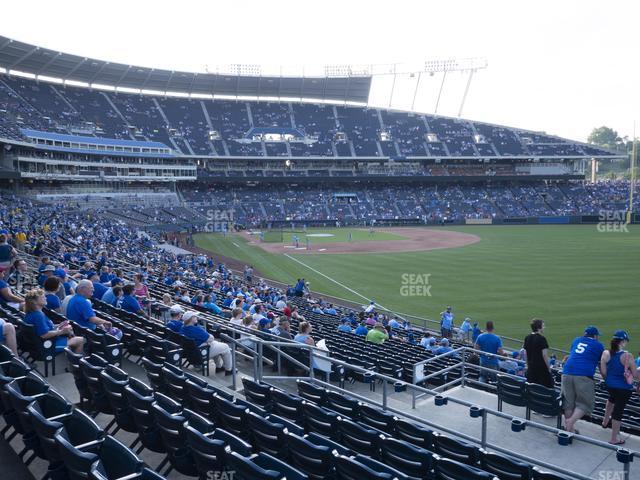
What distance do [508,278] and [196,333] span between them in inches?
978

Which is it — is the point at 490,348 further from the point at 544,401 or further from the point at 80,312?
the point at 80,312

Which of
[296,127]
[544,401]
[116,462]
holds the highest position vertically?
[296,127]

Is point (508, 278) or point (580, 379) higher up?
point (580, 379)

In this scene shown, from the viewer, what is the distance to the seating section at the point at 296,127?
231 feet

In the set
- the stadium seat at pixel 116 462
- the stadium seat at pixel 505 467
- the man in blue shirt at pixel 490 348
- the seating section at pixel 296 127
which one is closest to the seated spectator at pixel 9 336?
the stadium seat at pixel 116 462

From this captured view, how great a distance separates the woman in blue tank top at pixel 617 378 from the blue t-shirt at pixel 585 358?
112 millimetres

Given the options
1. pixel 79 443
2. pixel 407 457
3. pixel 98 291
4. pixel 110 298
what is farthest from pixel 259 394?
Answer: pixel 98 291

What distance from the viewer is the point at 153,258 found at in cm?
2850

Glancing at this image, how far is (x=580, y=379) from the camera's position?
23.5 ft

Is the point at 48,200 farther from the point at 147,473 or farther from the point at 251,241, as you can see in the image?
the point at 147,473

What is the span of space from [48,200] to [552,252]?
4816 cm

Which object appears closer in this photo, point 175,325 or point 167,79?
point 175,325

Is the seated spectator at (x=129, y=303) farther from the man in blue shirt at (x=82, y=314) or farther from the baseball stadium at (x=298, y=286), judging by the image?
the man in blue shirt at (x=82, y=314)

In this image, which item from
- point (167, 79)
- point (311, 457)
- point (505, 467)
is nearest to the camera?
point (311, 457)
